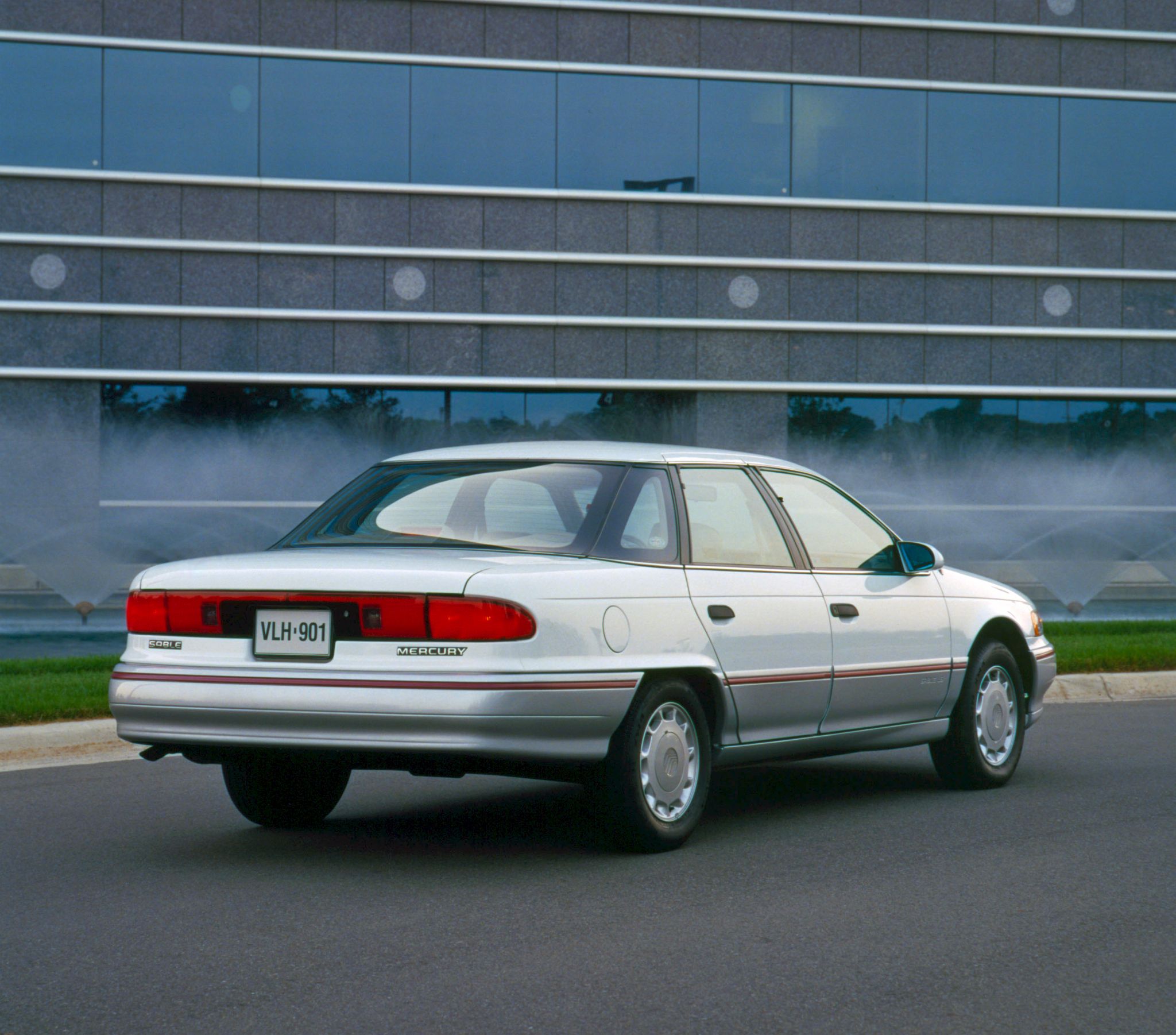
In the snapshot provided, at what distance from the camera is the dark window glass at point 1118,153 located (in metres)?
23.1

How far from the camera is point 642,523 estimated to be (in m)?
6.41

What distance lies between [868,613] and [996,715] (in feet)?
4.27

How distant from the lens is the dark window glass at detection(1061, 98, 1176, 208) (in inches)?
910

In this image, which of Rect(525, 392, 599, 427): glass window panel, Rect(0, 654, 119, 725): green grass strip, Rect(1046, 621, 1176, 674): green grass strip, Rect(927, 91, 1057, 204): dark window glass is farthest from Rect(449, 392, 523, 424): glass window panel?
Rect(0, 654, 119, 725): green grass strip

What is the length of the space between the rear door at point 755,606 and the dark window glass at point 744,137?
51.2 feet

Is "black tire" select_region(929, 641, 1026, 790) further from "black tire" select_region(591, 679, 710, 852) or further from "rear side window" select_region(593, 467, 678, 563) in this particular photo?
"rear side window" select_region(593, 467, 678, 563)

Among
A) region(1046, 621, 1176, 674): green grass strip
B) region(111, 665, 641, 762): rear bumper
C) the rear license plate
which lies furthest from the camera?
→ region(1046, 621, 1176, 674): green grass strip

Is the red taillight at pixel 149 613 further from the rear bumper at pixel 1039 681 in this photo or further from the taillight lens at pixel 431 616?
the rear bumper at pixel 1039 681

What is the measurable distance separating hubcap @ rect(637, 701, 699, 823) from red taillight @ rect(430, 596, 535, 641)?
764mm

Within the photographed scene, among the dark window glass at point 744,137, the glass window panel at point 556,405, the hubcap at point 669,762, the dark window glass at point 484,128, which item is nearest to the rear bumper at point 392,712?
the hubcap at point 669,762

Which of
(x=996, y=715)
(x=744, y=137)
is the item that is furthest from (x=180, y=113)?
(x=996, y=715)

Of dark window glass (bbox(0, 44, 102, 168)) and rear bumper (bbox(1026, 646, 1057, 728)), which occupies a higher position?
dark window glass (bbox(0, 44, 102, 168))

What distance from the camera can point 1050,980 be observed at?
4.47 m

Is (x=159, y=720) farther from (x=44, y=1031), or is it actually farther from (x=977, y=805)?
(x=977, y=805)
